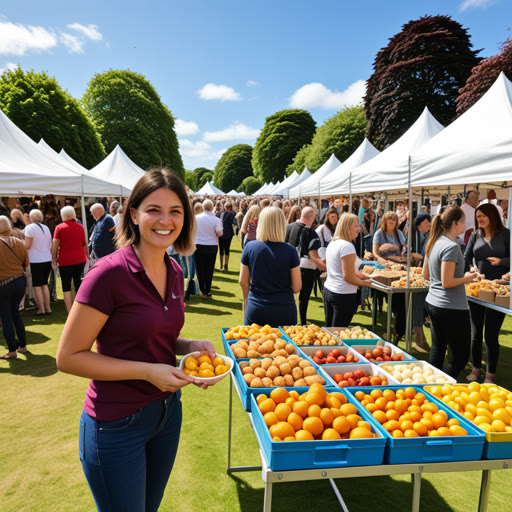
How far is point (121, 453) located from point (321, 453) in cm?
88

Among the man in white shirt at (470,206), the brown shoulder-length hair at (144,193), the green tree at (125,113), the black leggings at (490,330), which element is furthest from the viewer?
the green tree at (125,113)

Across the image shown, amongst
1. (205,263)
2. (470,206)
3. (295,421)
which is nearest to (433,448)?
(295,421)

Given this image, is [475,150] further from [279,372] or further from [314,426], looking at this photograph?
[314,426]

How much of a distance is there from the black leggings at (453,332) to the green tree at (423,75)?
2351 centimetres

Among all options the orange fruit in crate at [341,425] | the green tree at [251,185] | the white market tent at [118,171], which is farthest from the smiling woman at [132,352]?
the green tree at [251,185]

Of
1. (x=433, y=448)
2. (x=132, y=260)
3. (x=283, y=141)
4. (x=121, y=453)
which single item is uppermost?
(x=283, y=141)

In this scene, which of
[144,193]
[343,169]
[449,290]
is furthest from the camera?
[343,169]

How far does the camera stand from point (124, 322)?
4.40ft

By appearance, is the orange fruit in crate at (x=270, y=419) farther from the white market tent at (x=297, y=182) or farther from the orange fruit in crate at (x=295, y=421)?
the white market tent at (x=297, y=182)

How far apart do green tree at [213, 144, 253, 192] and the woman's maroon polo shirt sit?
88.3 meters

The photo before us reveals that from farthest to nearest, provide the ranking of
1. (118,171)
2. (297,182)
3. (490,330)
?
(297,182) → (118,171) → (490,330)

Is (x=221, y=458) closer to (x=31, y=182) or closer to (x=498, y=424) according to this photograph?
(x=498, y=424)

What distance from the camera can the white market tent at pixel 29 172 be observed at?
20.1ft

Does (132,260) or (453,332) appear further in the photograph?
(453,332)
